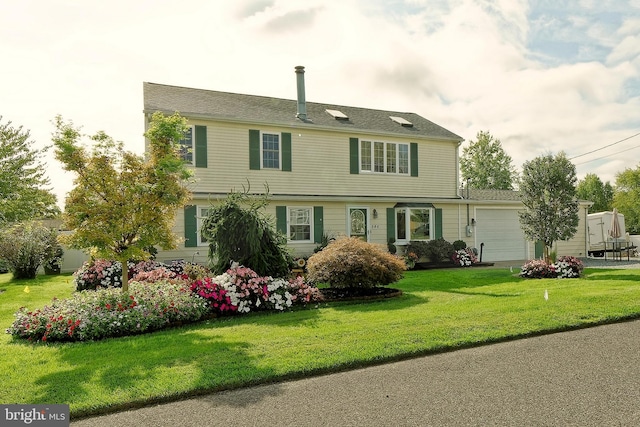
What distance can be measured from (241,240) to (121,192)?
2707mm

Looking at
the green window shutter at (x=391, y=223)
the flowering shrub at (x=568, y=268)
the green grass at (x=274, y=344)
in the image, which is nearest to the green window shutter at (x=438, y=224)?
the green window shutter at (x=391, y=223)

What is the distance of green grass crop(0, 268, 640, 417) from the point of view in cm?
461

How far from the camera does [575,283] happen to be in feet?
38.3

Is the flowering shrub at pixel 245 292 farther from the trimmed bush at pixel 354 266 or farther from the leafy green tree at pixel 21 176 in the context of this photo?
the leafy green tree at pixel 21 176

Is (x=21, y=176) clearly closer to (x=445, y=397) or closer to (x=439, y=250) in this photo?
(x=439, y=250)

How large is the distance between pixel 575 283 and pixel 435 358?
317 inches

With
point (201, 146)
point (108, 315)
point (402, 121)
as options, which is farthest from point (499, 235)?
point (108, 315)

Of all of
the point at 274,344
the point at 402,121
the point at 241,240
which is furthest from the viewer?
the point at 402,121

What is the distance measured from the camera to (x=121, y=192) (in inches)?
330

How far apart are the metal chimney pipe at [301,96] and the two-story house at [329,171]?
0.16 ft

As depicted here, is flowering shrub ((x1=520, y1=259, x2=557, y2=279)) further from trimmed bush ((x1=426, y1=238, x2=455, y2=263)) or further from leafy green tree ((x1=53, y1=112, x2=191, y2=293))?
leafy green tree ((x1=53, y1=112, x2=191, y2=293))

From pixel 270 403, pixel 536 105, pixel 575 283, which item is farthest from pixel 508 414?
pixel 536 105

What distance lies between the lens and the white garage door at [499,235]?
2078cm

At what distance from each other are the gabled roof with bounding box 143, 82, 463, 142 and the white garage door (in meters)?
3.87
